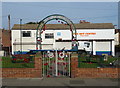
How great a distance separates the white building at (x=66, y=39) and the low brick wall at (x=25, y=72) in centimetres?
2967

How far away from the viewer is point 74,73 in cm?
1376

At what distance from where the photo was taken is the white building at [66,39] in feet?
144

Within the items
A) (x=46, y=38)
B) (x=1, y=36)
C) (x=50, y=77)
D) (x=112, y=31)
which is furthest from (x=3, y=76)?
(x=1, y=36)

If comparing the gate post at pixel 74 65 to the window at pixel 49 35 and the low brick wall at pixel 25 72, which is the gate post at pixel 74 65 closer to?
the low brick wall at pixel 25 72

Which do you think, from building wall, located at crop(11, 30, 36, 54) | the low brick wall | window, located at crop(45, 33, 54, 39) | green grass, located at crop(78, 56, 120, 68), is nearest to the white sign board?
window, located at crop(45, 33, 54, 39)

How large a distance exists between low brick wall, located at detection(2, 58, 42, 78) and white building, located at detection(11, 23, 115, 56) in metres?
29.7

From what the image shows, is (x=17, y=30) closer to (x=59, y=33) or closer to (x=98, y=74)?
(x=59, y=33)

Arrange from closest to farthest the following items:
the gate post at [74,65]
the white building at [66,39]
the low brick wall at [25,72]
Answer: the gate post at [74,65] < the low brick wall at [25,72] < the white building at [66,39]

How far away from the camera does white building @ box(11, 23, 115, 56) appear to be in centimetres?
4384

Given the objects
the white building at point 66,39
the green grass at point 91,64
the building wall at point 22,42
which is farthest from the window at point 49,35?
the green grass at point 91,64

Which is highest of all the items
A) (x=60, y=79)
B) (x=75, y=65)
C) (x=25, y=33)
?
(x=25, y=33)

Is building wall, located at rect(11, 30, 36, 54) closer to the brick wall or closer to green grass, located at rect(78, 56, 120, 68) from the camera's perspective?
green grass, located at rect(78, 56, 120, 68)

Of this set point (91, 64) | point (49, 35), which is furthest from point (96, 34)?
point (91, 64)

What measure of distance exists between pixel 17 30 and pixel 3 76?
103ft
